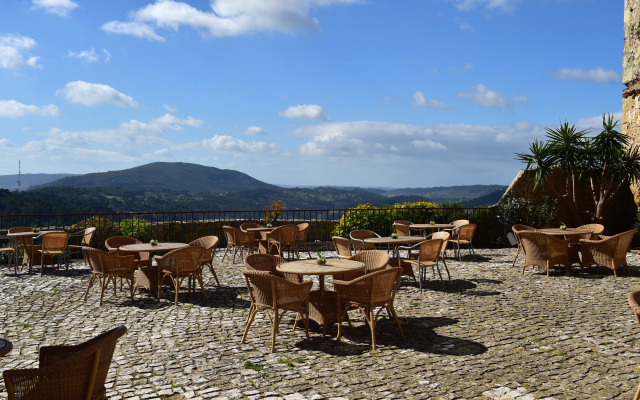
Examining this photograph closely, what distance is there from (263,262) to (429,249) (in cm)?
270

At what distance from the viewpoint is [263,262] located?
5.91m

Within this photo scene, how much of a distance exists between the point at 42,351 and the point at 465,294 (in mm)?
5584

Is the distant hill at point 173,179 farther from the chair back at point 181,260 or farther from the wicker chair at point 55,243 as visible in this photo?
the chair back at point 181,260

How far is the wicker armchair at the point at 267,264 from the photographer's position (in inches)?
227

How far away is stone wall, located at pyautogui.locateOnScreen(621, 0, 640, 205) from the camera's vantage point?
1323cm

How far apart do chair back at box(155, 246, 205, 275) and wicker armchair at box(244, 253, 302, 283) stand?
1.32m

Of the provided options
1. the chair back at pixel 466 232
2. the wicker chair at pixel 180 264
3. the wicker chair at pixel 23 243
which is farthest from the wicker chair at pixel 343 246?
the wicker chair at pixel 23 243

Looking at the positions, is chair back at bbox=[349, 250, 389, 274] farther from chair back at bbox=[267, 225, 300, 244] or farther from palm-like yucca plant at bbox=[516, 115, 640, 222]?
palm-like yucca plant at bbox=[516, 115, 640, 222]

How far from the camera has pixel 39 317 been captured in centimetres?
606

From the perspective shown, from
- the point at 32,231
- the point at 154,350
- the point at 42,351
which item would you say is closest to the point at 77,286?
the point at 32,231

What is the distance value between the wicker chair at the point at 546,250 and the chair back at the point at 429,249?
220 cm

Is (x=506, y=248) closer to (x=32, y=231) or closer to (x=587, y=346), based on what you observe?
(x=587, y=346)

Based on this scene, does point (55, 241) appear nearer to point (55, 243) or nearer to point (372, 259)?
point (55, 243)

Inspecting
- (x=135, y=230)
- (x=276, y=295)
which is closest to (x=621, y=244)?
(x=276, y=295)
